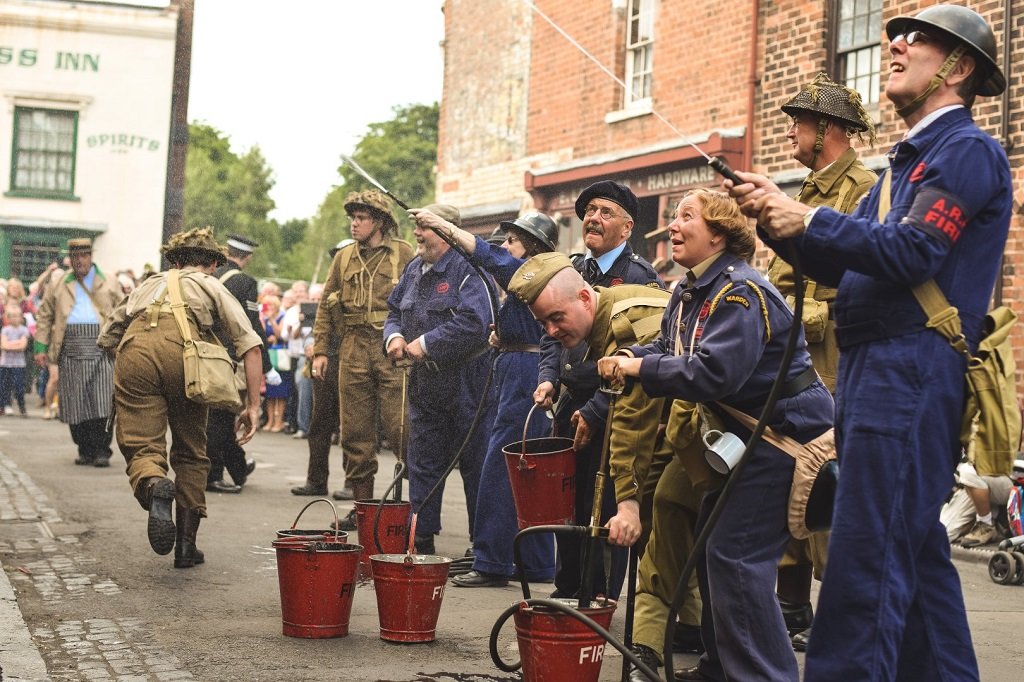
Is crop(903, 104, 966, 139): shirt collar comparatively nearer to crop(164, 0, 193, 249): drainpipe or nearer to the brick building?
the brick building

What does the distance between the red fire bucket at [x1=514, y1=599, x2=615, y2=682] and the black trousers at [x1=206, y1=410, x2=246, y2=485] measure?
24.7 feet

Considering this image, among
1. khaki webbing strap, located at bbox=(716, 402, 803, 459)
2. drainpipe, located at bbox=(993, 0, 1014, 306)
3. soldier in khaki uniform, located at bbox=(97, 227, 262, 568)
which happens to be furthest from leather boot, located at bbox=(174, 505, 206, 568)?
drainpipe, located at bbox=(993, 0, 1014, 306)

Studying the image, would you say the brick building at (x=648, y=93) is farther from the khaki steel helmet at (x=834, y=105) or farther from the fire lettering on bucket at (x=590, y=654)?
the fire lettering on bucket at (x=590, y=654)

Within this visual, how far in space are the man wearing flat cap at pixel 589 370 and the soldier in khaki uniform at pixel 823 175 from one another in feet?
2.74

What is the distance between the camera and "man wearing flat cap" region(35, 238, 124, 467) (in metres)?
14.1

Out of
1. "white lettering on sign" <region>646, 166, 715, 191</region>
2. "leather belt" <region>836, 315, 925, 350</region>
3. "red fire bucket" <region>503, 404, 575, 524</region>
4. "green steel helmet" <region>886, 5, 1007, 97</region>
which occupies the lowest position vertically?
"red fire bucket" <region>503, 404, 575, 524</region>

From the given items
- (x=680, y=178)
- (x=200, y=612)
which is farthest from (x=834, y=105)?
(x=680, y=178)

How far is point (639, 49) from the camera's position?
19859mm

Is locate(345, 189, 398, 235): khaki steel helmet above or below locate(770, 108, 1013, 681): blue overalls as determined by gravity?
above

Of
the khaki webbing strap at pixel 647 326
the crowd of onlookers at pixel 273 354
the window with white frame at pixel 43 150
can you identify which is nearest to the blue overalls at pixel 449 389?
the khaki webbing strap at pixel 647 326

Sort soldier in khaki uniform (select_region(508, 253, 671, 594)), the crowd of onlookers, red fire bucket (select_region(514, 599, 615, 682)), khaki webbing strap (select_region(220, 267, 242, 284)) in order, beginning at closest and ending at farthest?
red fire bucket (select_region(514, 599, 615, 682)) → soldier in khaki uniform (select_region(508, 253, 671, 594)) → khaki webbing strap (select_region(220, 267, 242, 284)) → the crowd of onlookers

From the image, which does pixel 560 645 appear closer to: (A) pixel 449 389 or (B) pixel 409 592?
(B) pixel 409 592

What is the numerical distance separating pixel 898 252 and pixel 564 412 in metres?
3.23

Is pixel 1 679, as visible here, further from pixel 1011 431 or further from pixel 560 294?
pixel 1011 431
